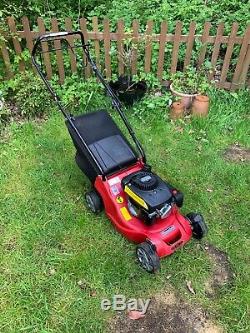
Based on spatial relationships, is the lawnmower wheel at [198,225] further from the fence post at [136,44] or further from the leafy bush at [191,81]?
the fence post at [136,44]

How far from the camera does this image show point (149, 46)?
4617 mm

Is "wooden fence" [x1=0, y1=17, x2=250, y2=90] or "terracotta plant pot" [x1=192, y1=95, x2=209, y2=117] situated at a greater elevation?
"wooden fence" [x1=0, y1=17, x2=250, y2=90]

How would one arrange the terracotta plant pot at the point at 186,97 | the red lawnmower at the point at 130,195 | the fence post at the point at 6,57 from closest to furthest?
the red lawnmower at the point at 130,195
the fence post at the point at 6,57
the terracotta plant pot at the point at 186,97

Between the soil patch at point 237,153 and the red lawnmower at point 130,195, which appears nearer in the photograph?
the red lawnmower at point 130,195

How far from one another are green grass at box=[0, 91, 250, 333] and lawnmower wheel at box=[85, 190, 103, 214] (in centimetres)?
9

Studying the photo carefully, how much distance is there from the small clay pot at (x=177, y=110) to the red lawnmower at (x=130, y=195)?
129 cm

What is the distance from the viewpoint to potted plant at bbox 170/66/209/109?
15.3 feet

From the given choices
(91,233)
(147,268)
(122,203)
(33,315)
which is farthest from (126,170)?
(33,315)

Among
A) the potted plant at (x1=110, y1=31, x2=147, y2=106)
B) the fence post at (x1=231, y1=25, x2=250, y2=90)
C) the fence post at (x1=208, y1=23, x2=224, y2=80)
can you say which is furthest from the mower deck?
the fence post at (x1=231, y1=25, x2=250, y2=90)

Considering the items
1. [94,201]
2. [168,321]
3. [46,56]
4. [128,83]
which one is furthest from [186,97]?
[168,321]

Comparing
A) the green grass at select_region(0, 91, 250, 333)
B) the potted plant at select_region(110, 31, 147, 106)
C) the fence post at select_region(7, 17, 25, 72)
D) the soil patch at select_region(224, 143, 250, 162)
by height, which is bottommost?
the soil patch at select_region(224, 143, 250, 162)

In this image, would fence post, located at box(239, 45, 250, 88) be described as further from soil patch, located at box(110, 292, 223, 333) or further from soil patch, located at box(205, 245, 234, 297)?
soil patch, located at box(110, 292, 223, 333)

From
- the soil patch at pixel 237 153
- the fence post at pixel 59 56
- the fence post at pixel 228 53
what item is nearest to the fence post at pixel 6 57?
the fence post at pixel 59 56

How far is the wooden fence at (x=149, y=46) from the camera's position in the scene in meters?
4.50
